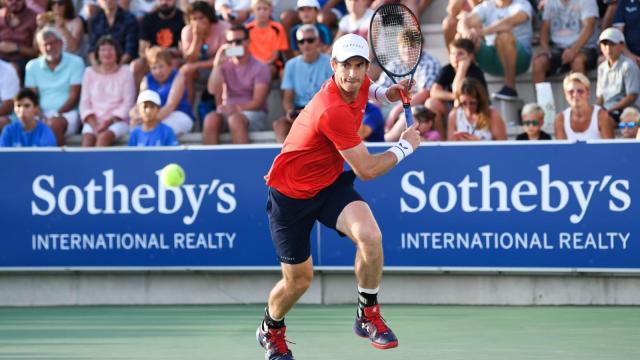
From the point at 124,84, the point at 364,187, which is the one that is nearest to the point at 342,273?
the point at 364,187

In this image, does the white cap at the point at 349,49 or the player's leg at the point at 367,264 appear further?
the player's leg at the point at 367,264

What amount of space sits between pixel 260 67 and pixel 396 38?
4874mm

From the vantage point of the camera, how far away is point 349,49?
675 centimetres

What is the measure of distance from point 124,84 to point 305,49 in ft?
6.61

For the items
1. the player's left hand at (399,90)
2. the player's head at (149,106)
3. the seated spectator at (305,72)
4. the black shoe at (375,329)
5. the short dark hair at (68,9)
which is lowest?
the black shoe at (375,329)

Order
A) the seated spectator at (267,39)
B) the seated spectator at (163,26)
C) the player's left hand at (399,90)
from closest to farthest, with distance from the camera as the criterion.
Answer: the player's left hand at (399,90) < the seated spectator at (267,39) < the seated spectator at (163,26)

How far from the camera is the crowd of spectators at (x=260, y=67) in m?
11.2

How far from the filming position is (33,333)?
9.06m

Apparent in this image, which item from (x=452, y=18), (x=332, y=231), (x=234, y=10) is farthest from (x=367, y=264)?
(x=234, y=10)

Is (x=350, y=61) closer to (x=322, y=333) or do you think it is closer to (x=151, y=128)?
(x=322, y=333)

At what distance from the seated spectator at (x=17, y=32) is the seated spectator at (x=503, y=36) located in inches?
197

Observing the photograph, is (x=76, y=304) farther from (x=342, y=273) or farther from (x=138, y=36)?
(x=138, y=36)

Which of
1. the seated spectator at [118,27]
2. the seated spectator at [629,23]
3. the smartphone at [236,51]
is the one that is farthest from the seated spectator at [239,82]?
the seated spectator at [629,23]

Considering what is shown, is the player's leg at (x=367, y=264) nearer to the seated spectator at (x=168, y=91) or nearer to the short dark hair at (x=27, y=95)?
the seated spectator at (x=168, y=91)
